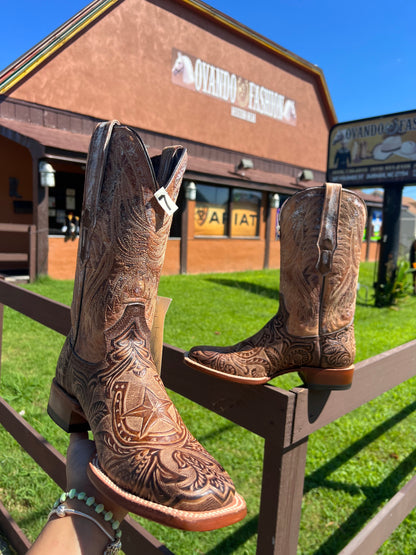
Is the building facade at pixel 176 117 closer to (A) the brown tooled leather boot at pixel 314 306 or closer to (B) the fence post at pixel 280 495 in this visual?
(A) the brown tooled leather boot at pixel 314 306

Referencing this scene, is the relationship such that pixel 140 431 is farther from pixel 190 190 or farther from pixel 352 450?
pixel 190 190

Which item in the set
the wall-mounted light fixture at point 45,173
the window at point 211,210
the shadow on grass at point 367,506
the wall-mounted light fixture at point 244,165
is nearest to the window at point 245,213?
the window at point 211,210

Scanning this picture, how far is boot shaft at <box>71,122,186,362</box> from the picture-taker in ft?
3.04

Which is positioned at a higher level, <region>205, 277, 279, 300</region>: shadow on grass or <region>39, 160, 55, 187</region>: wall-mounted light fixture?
<region>39, 160, 55, 187</region>: wall-mounted light fixture

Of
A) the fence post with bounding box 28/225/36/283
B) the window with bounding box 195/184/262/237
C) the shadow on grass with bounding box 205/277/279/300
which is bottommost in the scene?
the shadow on grass with bounding box 205/277/279/300

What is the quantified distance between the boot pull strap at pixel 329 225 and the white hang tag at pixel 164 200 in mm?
404

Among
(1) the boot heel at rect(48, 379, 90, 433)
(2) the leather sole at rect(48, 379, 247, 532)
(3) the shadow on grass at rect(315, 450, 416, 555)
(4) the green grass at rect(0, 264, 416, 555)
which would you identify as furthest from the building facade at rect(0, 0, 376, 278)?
(2) the leather sole at rect(48, 379, 247, 532)

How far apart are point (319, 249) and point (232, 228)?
36.3 ft

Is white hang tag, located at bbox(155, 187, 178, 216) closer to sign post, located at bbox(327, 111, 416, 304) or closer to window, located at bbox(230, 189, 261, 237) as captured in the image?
sign post, located at bbox(327, 111, 416, 304)

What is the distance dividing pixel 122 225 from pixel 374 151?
7797 mm

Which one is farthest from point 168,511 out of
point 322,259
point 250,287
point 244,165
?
point 244,165

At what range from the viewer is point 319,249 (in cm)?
107

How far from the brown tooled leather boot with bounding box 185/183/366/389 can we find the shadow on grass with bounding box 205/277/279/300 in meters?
6.91

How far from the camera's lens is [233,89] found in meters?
12.3
